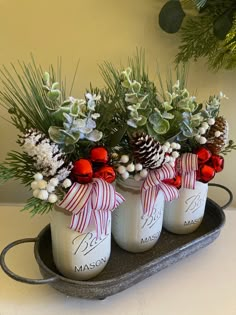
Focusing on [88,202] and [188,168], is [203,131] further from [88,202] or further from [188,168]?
[88,202]

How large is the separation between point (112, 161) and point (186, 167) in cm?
15

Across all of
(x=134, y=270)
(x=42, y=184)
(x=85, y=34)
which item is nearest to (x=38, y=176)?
(x=42, y=184)

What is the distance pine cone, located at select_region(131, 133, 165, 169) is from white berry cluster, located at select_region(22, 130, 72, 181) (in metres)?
0.11

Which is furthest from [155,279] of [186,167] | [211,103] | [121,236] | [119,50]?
[119,50]

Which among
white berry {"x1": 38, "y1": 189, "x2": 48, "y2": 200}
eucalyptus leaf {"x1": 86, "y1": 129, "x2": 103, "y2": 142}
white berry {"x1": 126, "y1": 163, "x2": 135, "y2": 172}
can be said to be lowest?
white berry {"x1": 38, "y1": 189, "x2": 48, "y2": 200}

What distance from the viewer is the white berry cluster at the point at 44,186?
0.59 meters

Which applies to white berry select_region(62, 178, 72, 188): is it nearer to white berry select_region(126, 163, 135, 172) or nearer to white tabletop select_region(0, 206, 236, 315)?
white berry select_region(126, 163, 135, 172)

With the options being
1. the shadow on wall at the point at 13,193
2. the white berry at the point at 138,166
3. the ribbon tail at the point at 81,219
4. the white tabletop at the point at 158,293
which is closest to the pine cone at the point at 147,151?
the white berry at the point at 138,166

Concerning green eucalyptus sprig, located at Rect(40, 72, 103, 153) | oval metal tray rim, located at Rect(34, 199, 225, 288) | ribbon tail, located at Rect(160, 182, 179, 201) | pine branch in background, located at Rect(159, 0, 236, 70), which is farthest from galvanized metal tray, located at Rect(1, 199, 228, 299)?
pine branch in background, located at Rect(159, 0, 236, 70)

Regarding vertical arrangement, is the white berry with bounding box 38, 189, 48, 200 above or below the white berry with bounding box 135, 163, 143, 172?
below

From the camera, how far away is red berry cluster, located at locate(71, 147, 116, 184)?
23.8 inches

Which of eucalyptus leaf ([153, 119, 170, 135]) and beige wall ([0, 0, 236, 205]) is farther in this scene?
beige wall ([0, 0, 236, 205])

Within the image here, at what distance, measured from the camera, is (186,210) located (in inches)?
31.7

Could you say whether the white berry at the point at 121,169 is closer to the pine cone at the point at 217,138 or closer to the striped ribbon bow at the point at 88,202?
the striped ribbon bow at the point at 88,202
